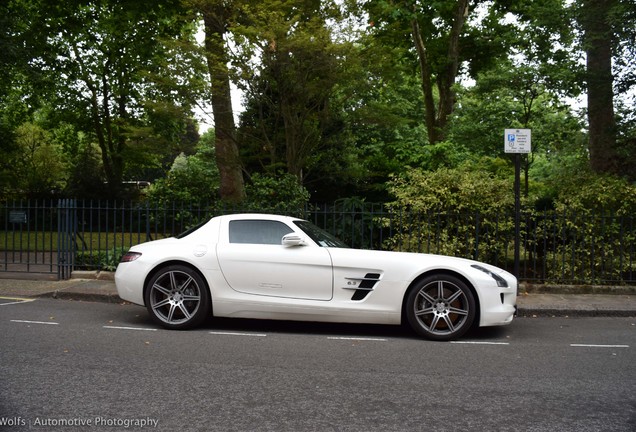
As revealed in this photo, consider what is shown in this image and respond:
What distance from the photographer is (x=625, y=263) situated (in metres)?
10.3

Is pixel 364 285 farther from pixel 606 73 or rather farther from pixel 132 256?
pixel 606 73

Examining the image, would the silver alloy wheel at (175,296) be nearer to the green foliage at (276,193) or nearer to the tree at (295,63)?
the green foliage at (276,193)

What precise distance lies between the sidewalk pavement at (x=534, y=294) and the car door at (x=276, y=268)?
9.99 feet

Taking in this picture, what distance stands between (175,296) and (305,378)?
8.77 ft

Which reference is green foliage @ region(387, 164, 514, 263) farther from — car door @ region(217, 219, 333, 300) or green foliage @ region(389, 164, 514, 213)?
car door @ region(217, 219, 333, 300)

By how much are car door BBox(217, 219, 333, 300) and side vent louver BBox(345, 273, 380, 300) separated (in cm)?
29

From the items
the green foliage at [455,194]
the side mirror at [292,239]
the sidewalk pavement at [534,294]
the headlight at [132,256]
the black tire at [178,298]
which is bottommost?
the sidewalk pavement at [534,294]

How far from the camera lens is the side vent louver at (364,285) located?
6645 millimetres

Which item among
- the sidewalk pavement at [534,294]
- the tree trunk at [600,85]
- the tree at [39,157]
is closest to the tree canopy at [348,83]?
the tree trunk at [600,85]

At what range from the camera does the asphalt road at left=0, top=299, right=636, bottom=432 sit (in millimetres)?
3830

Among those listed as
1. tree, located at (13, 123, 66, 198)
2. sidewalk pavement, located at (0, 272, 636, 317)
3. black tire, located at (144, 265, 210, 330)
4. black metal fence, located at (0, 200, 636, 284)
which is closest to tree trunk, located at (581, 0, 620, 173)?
black metal fence, located at (0, 200, 636, 284)

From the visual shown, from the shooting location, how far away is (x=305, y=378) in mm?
4875

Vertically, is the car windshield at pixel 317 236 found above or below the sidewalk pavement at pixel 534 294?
above

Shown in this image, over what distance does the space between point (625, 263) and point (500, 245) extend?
2.20 m
